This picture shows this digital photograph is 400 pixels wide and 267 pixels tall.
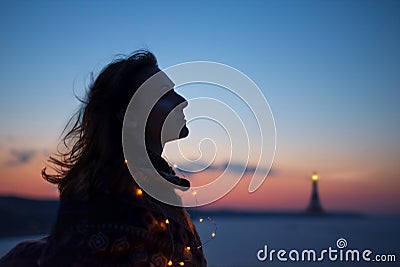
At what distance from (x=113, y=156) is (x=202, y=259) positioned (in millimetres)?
312

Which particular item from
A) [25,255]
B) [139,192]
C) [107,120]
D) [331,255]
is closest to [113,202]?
[139,192]

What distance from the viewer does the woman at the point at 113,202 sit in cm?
85

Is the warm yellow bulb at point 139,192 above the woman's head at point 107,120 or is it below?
below

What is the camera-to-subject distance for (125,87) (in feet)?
3.25

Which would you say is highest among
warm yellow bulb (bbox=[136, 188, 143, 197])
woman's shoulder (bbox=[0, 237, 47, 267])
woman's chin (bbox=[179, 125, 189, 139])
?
woman's chin (bbox=[179, 125, 189, 139])

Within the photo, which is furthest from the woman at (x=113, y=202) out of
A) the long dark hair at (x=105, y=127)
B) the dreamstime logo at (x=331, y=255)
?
the dreamstime logo at (x=331, y=255)

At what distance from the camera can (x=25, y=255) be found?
104 centimetres

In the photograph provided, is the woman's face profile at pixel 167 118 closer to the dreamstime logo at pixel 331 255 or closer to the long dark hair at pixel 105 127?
the long dark hair at pixel 105 127

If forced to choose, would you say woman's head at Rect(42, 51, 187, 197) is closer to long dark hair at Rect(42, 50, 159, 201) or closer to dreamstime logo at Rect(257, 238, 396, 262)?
long dark hair at Rect(42, 50, 159, 201)

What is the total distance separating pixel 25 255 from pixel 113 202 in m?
0.31

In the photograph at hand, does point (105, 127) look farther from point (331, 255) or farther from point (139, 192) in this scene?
point (331, 255)

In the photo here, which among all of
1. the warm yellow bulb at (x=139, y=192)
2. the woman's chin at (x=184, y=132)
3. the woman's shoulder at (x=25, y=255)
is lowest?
the woman's shoulder at (x=25, y=255)

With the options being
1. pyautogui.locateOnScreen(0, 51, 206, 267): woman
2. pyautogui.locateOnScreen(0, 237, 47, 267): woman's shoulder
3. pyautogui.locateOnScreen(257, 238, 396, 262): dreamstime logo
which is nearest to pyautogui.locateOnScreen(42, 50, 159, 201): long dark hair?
pyautogui.locateOnScreen(0, 51, 206, 267): woman

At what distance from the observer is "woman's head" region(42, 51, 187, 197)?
37.1 inches
